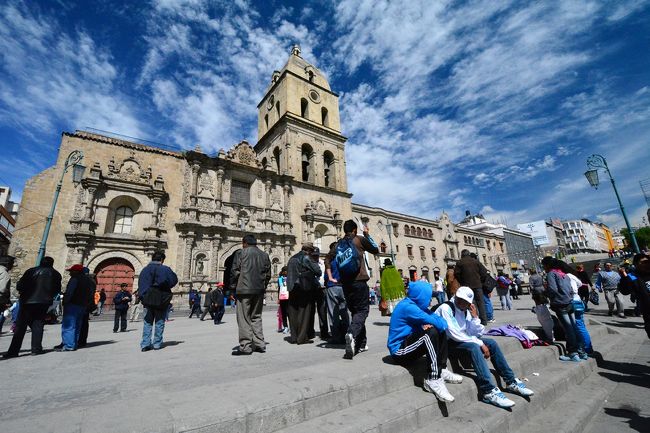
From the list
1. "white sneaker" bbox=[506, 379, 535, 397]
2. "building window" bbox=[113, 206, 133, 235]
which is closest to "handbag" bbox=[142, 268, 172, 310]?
"white sneaker" bbox=[506, 379, 535, 397]

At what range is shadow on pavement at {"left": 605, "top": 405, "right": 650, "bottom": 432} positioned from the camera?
284 centimetres

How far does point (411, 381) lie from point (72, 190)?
786 inches

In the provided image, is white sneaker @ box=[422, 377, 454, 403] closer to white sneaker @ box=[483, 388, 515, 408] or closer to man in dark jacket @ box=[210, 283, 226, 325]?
white sneaker @ box=[483, 388, 515, 408]

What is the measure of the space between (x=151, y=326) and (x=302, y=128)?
2392 centimetres

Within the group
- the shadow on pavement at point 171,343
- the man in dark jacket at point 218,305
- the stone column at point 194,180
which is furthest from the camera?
the stone column at point 194,180

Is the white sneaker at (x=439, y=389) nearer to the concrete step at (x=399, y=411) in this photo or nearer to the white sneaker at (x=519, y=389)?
the concrete step at (x=399, y=411)

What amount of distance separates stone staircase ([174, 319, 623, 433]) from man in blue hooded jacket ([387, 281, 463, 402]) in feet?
0.38

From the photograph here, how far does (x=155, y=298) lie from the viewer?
539 centimetres

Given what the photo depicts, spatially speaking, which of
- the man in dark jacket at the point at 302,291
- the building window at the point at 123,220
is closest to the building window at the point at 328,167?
the building window at the point at 123,220

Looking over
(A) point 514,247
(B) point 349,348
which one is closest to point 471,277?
(B) point 349,348

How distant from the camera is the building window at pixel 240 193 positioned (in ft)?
72.4

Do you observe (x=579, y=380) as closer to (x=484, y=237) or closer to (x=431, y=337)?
(x=431, y=337)

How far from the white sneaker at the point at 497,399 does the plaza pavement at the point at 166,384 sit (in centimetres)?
74

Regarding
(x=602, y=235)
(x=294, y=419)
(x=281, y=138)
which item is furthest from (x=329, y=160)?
(x=602, y=235)
